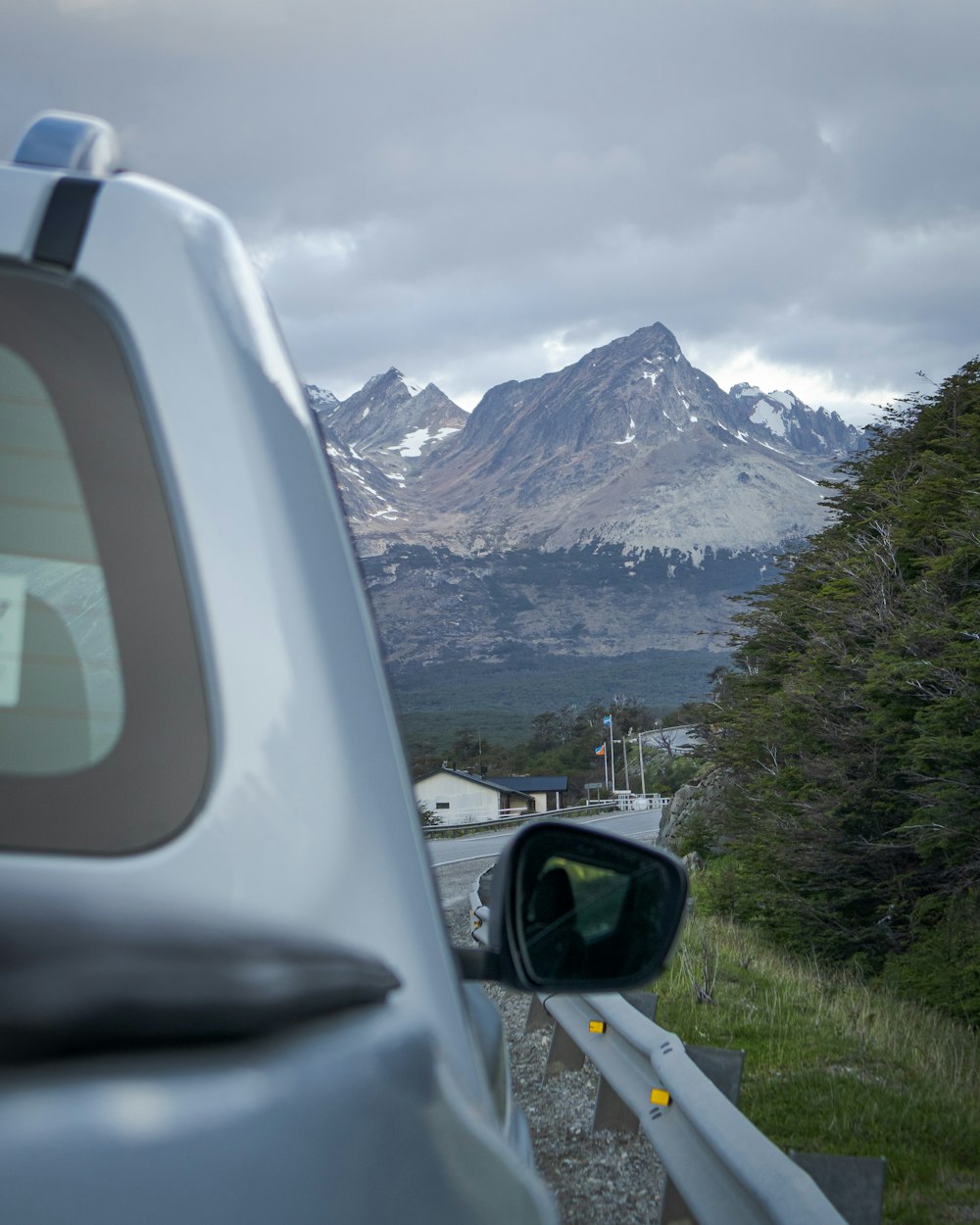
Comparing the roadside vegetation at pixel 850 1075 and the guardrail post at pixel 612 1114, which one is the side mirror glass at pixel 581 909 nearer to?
the roadside vegetation at pixel 850 1075

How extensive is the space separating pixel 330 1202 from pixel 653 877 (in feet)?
3.21

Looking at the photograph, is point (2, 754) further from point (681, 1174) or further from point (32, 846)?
point (681, 1174)

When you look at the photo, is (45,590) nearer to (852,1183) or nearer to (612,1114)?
(852,1183)

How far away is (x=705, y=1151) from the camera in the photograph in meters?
3.37

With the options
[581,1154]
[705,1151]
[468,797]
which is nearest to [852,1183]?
[705,1151]

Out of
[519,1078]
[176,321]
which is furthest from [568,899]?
[519,1078]

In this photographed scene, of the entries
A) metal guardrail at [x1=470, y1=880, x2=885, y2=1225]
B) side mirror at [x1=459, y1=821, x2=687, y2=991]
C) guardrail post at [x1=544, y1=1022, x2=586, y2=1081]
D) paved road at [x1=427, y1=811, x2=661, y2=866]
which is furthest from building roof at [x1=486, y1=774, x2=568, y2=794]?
side mirror at [x1=459, y1=821, x2=687, y2=991]

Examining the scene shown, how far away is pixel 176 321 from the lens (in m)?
1.15

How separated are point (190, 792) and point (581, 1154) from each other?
4.15 m

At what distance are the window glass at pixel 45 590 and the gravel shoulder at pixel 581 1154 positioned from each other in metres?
2.46

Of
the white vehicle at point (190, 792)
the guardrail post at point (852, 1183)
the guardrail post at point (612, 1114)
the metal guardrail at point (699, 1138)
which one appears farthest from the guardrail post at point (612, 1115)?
the white vehicle at point (190, 792)

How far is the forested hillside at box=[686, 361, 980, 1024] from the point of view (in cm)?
1227

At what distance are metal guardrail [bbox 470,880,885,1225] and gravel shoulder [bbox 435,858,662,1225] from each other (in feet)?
0.59

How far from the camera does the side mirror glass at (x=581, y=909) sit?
1.61 meters
